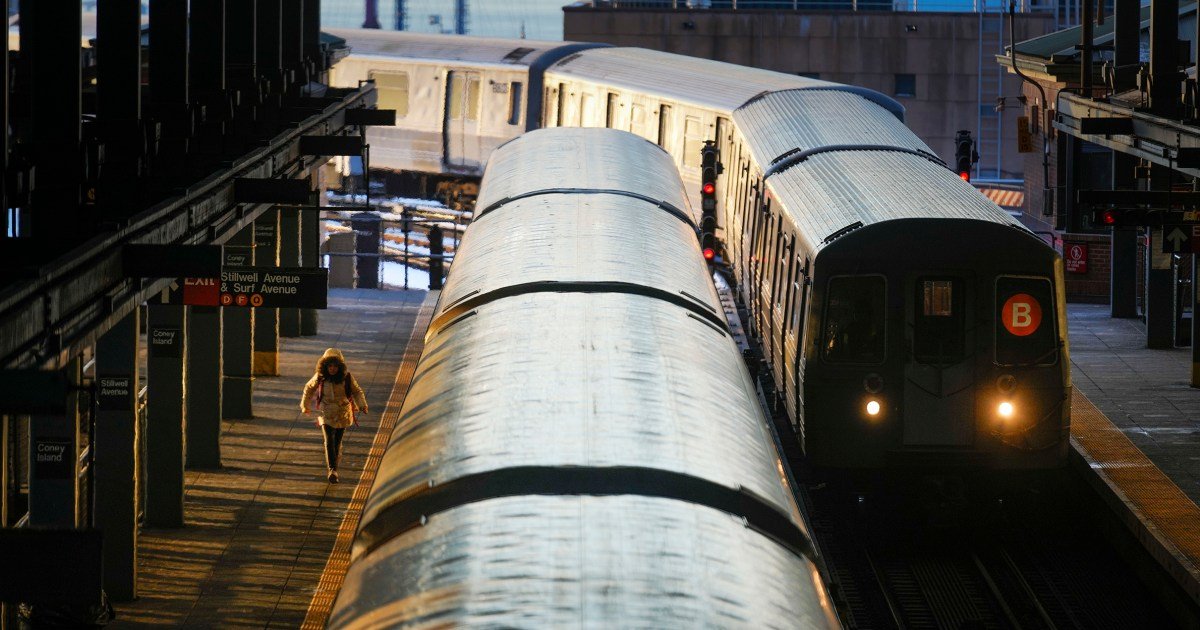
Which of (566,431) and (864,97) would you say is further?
(864,97)

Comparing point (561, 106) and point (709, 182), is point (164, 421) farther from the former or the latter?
point (561, 106)

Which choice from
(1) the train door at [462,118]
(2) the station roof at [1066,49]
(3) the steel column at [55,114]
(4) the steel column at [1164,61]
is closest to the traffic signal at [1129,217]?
(4) the steel column at [1164,61]

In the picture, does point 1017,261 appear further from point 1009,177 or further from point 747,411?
point 1009,177

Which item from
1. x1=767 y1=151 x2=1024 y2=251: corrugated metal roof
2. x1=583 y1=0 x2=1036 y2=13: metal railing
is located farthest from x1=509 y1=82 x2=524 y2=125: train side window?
x1=583 y1=0 x2=1036 y2=13: metal railing

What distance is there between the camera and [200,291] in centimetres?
1209

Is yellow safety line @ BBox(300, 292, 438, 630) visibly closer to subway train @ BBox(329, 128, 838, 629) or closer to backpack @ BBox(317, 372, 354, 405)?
backpack @ BBox(317, 372, 354, 405)

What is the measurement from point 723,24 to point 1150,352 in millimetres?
26724

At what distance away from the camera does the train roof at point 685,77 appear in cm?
2209

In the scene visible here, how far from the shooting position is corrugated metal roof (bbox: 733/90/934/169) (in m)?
17.5

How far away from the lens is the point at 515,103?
29625mm

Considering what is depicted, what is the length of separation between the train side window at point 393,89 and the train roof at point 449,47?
409 millimetres

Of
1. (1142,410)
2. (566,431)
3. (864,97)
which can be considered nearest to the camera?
(566,431)

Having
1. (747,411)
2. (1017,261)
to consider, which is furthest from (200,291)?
(1017,261)

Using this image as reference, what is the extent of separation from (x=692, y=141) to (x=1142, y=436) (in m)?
8.59
